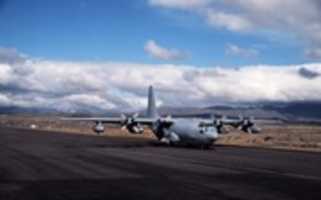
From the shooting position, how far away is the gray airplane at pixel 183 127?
45.2 m

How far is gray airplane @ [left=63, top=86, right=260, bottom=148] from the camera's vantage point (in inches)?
Result: 1778

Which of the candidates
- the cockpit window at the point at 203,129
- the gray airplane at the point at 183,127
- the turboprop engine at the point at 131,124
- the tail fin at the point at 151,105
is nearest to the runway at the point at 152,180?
the cockpit window at the point at 203,129

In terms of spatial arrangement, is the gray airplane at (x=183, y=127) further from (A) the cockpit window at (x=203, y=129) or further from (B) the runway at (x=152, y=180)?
(B) the runway at (x=152, y=180)

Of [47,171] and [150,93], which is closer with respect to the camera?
[47,171]

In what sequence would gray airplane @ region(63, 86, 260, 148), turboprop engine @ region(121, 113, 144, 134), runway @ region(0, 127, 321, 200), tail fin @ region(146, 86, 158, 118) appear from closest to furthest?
runway @ region(0, 127, 321, 200)
gray airplane @ region(63, 86, 260, 148)
turboprop engine @ region(121, 113, 144, 134)
tail fin @ region(146, 86, 158, 118)

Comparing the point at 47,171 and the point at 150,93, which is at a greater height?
the point at 150,93

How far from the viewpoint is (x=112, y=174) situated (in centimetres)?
2223

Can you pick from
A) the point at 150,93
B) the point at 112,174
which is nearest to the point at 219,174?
the point at 112,174

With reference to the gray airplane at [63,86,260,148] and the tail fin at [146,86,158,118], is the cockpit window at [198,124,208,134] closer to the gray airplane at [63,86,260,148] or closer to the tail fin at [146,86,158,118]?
the gray airplane at [63,86,260,148]

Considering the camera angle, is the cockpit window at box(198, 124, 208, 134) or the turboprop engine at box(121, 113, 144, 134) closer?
the cockpit window at box(198, 124, 208, 134)

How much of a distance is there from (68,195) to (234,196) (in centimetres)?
503

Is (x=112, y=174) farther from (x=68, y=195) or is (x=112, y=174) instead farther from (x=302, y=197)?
(x=302, y=197)

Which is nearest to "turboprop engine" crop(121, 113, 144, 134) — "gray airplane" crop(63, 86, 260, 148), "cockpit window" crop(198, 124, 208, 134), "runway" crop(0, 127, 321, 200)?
"gray airplane" crop(63, 86, 260, 148)

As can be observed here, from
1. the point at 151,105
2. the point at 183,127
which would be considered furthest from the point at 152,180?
the point at 151,105
